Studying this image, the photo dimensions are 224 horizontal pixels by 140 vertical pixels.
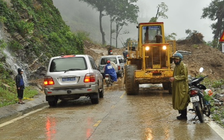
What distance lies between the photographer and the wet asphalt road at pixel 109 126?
6.95m

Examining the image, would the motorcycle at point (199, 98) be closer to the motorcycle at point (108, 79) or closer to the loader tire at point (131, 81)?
the loader tire at point (131, 81)

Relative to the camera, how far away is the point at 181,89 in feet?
28.4

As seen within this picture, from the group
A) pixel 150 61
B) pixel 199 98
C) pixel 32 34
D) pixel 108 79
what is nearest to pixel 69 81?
pixel 199 98

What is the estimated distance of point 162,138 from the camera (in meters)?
6.62

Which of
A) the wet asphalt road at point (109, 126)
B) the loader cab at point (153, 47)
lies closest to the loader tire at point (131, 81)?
the loader cab at point (153, 47)

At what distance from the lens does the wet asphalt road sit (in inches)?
273

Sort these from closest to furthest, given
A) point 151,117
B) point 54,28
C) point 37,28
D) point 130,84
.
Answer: point 151,117, point 130,84, point 37,28, point 54,28

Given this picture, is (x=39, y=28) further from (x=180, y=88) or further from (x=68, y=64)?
(x=180, y=88)

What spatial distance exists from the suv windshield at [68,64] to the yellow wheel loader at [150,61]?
11.0 ft

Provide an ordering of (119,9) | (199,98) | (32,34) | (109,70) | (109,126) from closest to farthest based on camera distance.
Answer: (109,126), (199,98), (109,70), (32,34), (119,9)

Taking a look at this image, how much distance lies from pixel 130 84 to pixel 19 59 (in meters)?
8.01

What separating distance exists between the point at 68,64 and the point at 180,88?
204 inches

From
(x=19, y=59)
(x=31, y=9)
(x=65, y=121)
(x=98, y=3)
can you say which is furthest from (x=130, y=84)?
(x=98, y=3)

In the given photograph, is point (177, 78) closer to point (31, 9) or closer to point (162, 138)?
point (162, 138)
